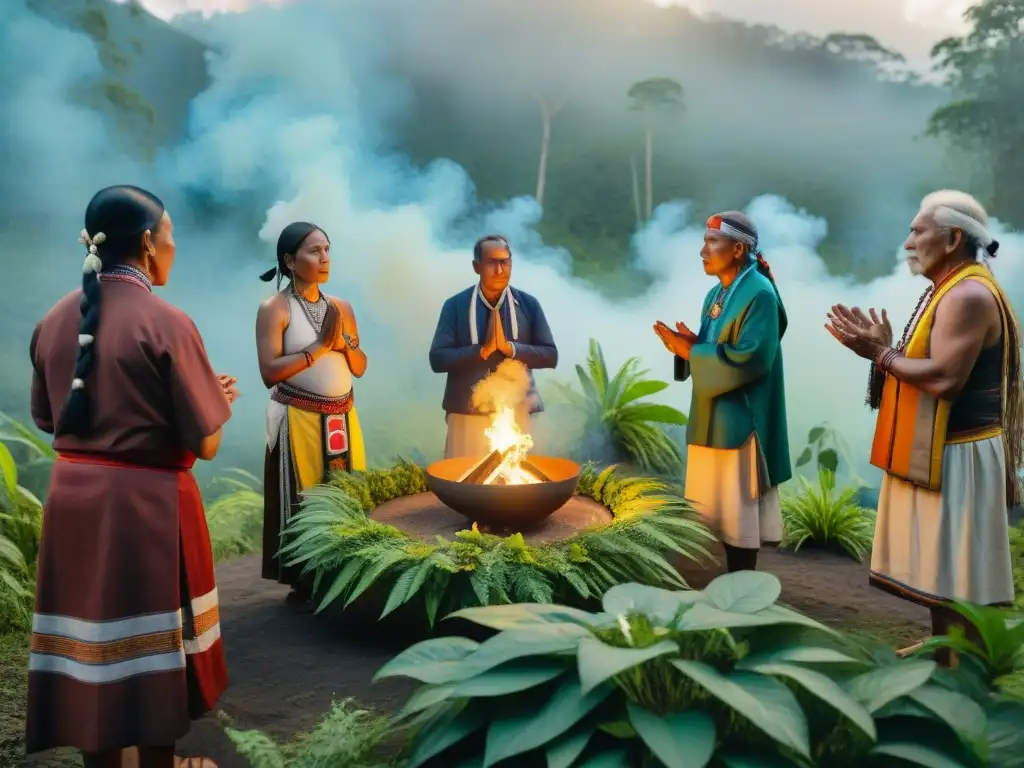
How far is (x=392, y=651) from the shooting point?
3875mm

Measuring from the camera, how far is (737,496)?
165 inches

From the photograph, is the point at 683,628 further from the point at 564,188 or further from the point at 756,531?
the point at 564,188

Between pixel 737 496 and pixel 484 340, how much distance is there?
1679 mm

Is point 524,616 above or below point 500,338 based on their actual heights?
below

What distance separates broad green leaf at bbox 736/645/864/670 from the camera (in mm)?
1696

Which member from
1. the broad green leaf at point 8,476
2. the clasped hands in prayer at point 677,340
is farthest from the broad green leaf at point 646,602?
the broad green leaf at point 8,476

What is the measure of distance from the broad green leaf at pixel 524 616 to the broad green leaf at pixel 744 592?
317 mm

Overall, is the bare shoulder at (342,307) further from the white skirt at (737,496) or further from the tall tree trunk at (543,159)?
the tall tree trunk at (543,159)

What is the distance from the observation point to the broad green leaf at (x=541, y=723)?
162 centimetres

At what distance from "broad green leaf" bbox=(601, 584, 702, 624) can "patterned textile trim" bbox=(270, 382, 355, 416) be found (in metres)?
2.58

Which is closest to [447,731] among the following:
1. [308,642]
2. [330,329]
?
[308,642]

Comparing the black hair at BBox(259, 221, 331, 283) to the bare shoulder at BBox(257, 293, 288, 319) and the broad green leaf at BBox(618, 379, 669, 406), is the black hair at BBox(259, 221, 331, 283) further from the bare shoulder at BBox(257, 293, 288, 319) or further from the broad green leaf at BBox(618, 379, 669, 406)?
the broad green leaf at BBox(618, 379, 669, 406)

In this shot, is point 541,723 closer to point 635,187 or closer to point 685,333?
point 685,333

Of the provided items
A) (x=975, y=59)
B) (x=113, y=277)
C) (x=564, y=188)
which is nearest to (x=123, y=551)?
(x=113, y=277)
